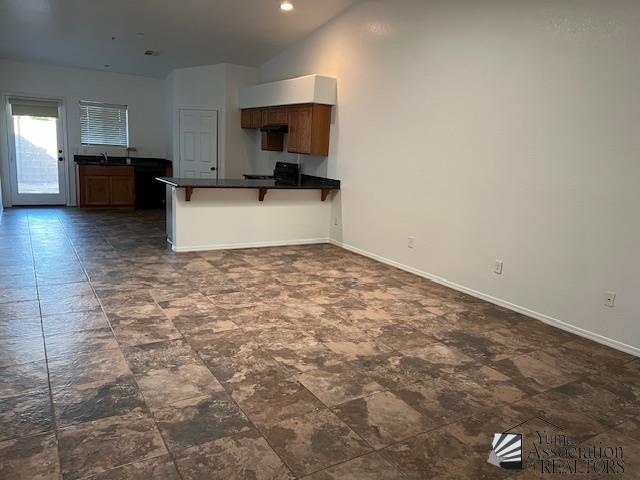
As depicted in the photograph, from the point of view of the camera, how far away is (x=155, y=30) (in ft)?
21.1

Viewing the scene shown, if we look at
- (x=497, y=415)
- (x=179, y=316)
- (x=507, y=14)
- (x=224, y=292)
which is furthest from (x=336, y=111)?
(x=497, y=415)

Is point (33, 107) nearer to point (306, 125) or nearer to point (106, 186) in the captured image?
point (106, 186)

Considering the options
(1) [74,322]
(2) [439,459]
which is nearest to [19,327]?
(1) [74,322]

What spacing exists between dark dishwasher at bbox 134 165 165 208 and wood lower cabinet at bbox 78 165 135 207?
0.13m

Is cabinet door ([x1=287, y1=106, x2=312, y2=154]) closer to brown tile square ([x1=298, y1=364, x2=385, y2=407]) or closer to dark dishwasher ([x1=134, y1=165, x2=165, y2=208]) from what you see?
dark dishwasher ([x1=134, y1=165, x2=165, y2=208])

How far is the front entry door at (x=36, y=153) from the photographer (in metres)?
8.29

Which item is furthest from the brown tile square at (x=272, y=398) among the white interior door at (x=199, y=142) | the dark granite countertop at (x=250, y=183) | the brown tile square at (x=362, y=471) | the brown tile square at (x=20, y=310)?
the white interior door at (x=199, y=142)

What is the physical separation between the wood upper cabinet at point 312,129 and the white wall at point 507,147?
44 centimetres

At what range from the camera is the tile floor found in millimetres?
1972

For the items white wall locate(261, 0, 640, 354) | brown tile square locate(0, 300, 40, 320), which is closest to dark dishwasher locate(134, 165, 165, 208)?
white wall locate(261, 0, 640, 354)

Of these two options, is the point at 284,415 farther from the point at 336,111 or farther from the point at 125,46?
the point at 125,46

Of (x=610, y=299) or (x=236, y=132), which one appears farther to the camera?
(x=236, y=132)

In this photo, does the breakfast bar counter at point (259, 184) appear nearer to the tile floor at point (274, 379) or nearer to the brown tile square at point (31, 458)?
the tile floor at point (274, 379)

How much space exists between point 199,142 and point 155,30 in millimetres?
2295
